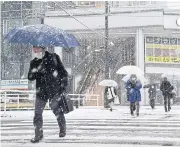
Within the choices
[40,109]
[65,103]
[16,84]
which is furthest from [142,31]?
[40,109]

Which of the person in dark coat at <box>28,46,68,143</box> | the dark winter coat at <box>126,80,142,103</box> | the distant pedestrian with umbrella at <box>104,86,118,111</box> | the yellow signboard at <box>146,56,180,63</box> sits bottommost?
the distant pedestrian with umbrella at <box>104,86,118,111</box>

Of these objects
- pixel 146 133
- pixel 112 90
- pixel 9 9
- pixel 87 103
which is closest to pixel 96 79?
pixel 87 103

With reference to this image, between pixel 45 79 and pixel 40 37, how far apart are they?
73 centimetres

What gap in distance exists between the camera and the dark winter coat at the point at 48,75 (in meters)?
6.53

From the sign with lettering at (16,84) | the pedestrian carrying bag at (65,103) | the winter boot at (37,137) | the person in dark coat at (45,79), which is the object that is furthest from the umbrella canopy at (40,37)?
the sign with lettering at (16,84)

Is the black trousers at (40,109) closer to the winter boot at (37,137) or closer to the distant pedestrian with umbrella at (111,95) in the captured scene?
the winter boot at (37,137)

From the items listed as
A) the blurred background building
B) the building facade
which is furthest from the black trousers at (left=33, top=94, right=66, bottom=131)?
the building facade

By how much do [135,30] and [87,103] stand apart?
759 cm

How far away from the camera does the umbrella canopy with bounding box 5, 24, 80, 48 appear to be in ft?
22.3

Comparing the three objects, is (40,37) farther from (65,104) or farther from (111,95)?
(111,95)

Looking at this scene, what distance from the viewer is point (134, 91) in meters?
13.5

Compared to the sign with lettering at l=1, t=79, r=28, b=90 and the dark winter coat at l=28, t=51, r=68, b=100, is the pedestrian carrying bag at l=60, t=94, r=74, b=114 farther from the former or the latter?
the sign with lettering at l=1, t=79, r=28, b=90

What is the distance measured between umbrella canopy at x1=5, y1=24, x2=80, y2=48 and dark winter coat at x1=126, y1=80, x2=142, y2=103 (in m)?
6.58

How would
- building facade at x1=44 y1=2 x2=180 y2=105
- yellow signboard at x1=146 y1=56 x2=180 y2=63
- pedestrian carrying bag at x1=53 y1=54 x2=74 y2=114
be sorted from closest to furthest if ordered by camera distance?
1. pedestrian carrying bag at x1=53 y1=54 x2=74 y2=114
2. building facade at x1=44 y1=2 x2=180 y2=105
3. yellow signboard at x1=146 y1=56 x2=180 y2=63
